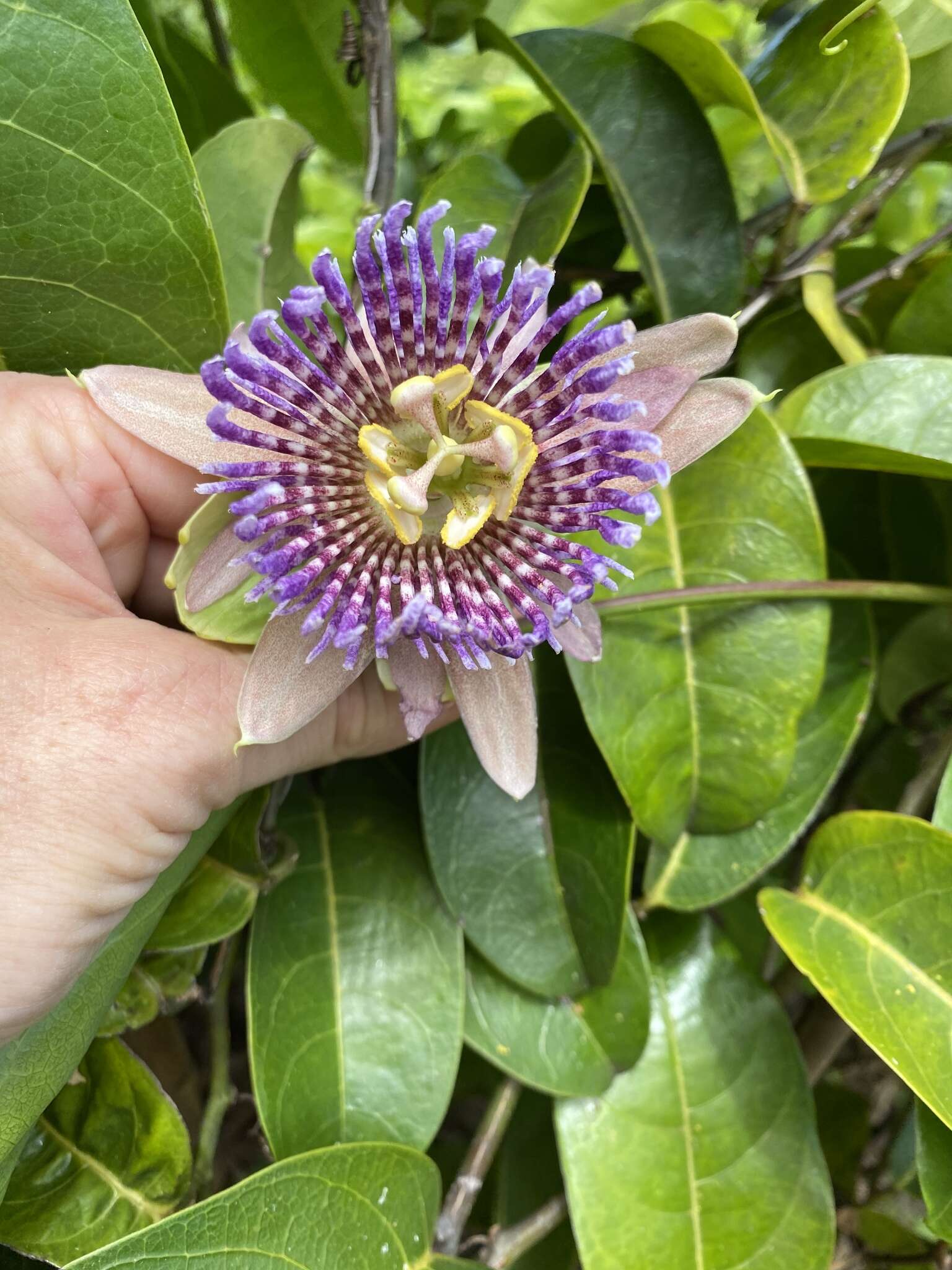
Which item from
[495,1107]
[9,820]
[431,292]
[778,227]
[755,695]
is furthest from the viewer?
[778,227]

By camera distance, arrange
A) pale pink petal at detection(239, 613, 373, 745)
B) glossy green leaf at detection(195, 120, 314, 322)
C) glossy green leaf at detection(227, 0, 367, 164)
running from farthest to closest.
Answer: glossy green leaf at detection(227, 0, 367, 164), glossy green leaf at detection(195, 120, 314, 322), pale pink petal at detection(239, 613, 373, 745)

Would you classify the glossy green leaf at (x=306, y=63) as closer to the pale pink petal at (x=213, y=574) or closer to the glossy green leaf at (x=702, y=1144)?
the pale pink petal at (x=213, y=574)

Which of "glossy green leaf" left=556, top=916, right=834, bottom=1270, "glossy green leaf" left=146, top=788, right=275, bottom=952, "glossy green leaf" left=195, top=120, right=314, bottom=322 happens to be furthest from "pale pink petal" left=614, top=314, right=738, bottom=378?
"glossy green leaf" left=556, top=916, right=834, bottom=1270

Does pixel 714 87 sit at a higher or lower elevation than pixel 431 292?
higher

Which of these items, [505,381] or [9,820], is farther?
[505,381]

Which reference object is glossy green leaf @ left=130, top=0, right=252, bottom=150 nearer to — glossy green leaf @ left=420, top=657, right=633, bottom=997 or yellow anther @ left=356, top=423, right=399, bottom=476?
yellow anther @ left=356, top=423, right=399, bottom=476

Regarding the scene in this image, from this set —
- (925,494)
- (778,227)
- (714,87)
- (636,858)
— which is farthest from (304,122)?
(636,858)

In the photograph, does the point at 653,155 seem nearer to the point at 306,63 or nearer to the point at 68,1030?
the point at 306,63

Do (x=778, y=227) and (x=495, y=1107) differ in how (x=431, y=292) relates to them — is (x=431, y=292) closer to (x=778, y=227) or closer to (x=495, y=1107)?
(x=778, y=227)
